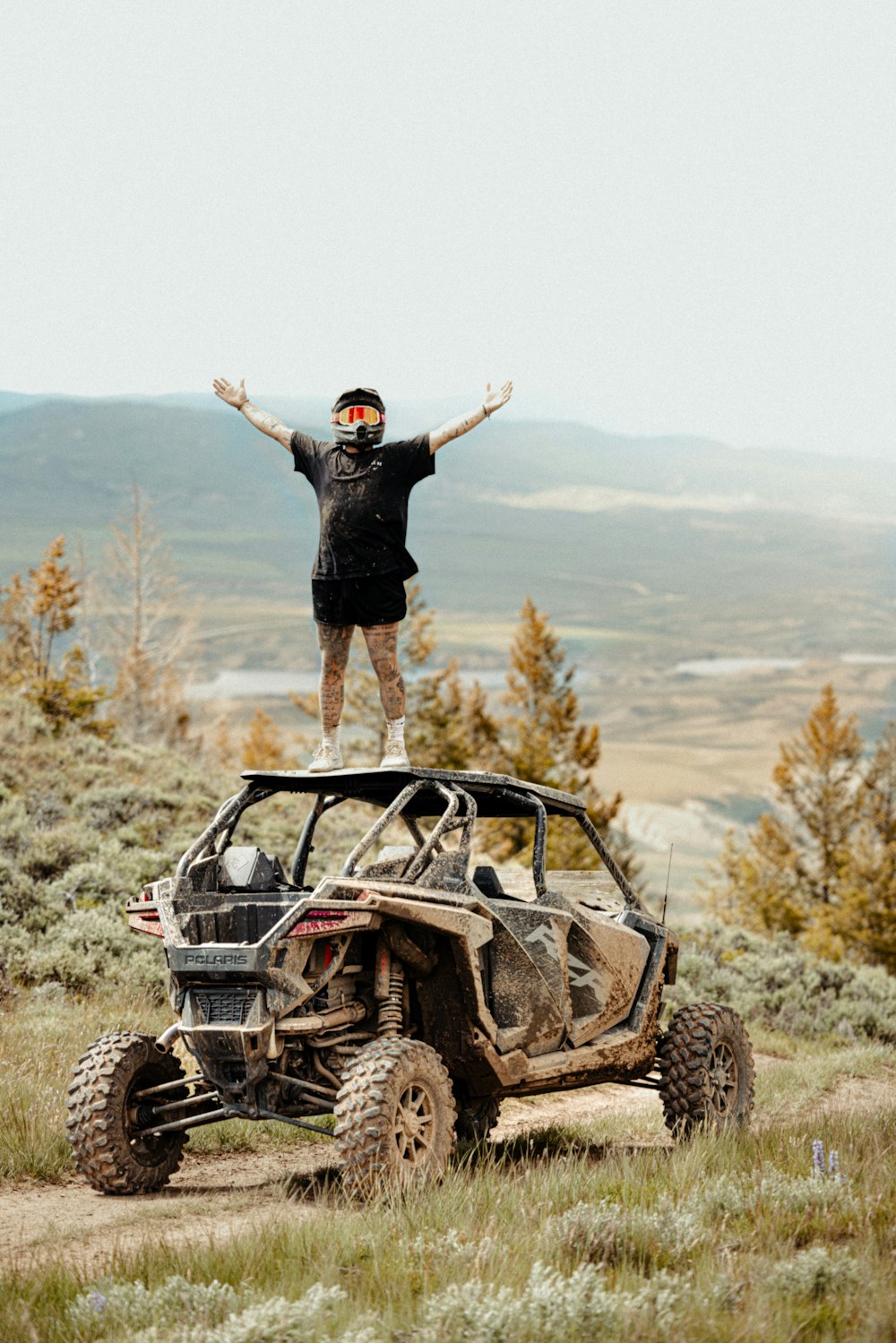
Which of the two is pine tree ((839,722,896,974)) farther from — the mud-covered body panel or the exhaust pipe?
the exhaust pipe

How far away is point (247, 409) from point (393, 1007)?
4576mm

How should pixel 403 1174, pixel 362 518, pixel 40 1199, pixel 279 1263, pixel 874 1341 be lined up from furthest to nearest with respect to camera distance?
pixel 362 518, pixel 40 1199, pixel 403 1174, pixel 279 1263, pixel 874 1341

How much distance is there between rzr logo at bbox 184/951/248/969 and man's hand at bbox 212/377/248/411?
432 centimetres

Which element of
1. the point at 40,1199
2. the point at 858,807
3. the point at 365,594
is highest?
the point at 365,594

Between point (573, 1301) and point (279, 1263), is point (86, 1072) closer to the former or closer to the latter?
point (279, 1263)

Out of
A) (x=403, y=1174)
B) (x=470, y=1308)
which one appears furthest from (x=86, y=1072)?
(x=470, y=1308)

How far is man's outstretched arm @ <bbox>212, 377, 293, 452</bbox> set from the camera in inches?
384

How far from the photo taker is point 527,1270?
510 centimetres

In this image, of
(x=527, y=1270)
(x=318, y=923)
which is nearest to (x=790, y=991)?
(x=318, y=923)

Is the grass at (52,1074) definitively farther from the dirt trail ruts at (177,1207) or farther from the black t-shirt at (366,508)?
the black t-shirt at (366,508)

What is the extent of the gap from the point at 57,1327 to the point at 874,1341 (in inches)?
106

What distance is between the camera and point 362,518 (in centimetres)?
909

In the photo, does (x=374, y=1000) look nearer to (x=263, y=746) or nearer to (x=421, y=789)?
(x=421, y=789)

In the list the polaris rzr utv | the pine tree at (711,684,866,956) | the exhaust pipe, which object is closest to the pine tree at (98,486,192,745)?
the pine tree at (711,684,866,956)
